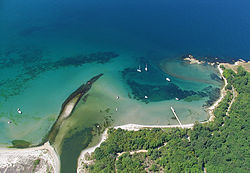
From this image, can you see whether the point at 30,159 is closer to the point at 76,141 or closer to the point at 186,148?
the point at 76,141

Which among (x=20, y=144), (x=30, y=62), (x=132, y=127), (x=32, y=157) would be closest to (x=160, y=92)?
(x=132, y=127)

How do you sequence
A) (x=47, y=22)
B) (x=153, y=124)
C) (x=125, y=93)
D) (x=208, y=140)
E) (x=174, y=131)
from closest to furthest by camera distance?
(x=208, y=140) → (x=174, y=131) → (x=153, y=124) → (x=125, y=93) → (x=47, y=22)

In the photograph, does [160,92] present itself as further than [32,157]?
Yes

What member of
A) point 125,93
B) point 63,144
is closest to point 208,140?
point 125,93

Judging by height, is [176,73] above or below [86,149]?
above

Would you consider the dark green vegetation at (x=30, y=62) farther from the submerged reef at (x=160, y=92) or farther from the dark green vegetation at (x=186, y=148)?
the dark green vegetation at (x=186, y=148)

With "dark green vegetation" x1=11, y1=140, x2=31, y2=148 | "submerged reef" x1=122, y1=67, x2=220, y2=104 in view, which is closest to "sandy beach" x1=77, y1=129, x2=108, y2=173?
"dark green vegetation" x1=11, y1=140, x2=31, y2=148

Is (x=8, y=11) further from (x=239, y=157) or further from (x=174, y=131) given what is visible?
(x=239, y=157)
